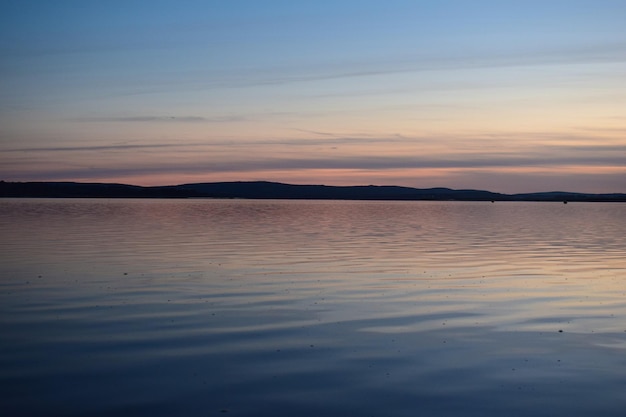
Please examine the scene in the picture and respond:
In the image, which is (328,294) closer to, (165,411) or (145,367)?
(145,367)

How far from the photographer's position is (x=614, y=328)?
13930 millimetres

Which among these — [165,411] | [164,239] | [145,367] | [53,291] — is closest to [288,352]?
[145,367]

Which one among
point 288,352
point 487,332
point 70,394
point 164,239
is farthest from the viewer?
point 164,239

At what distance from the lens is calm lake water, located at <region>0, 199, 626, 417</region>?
30.6 feet

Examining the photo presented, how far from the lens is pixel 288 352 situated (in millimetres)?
11867

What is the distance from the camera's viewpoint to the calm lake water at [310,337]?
933cm

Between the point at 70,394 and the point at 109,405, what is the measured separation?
0.74 metres

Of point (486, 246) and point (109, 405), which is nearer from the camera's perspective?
point (109, 405)

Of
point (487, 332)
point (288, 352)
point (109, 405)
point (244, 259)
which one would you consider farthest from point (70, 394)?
point (244, 259)

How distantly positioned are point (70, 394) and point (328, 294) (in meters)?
9.28

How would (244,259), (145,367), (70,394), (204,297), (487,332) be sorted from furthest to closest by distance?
(244,259) → (204,297) → (487,332) → (145,367) → (70,394)

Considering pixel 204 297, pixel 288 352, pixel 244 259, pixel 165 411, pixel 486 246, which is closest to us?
pixel 165 411

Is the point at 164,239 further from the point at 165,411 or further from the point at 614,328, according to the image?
the point at 165,411

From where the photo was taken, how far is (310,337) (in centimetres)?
1302
